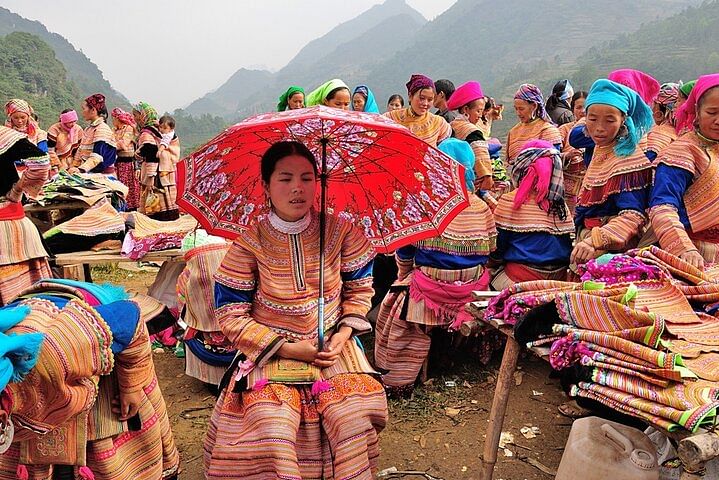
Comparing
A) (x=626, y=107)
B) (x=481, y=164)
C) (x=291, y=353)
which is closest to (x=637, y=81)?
(x=626, y=107)

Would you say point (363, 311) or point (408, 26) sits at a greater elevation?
point (408, 26)

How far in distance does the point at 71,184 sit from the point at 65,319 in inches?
202

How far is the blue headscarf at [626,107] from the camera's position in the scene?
3.27 m

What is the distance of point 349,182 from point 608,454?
5.67 ft

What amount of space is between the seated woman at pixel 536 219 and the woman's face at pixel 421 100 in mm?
2193

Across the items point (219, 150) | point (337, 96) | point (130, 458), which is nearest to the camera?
point (130, 458)

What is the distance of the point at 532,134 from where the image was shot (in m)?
6.30

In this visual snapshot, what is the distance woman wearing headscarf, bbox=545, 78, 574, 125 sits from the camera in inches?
311

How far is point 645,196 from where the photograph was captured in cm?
336

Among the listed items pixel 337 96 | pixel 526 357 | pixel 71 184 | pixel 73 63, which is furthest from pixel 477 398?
pixel 73 63

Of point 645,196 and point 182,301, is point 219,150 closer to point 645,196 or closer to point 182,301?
point 182,301

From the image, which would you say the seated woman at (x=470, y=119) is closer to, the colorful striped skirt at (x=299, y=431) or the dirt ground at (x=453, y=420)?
the dirt ground at (x=453, y=420)

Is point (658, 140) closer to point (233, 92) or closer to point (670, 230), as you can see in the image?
point (670, 230)

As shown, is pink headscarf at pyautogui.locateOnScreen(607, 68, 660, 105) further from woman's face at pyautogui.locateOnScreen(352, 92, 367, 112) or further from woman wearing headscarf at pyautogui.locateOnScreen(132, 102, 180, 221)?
woman wearing headscarf at pyautogui.locateOnScreen(132, 102, 180, 221)
